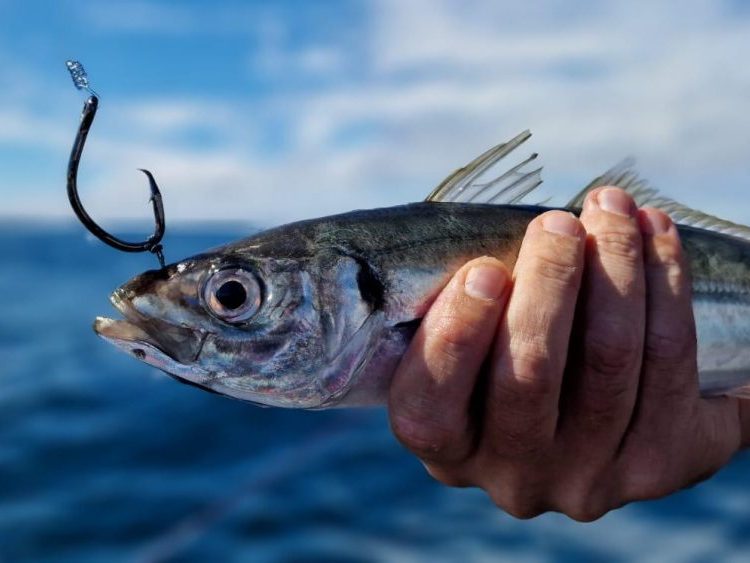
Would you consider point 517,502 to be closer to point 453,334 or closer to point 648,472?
point 648,472

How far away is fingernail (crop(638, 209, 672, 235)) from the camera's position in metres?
3.59

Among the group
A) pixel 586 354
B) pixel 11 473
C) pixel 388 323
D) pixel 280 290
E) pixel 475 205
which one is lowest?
pixel 11 473

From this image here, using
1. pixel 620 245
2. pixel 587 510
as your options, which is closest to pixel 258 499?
pixel 587 510

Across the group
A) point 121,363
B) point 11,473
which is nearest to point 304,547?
point 11,473

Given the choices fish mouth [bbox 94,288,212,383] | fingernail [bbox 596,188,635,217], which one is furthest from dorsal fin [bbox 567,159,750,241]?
fish mouth [bbox 94,288,212,383]

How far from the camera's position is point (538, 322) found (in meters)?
3.32

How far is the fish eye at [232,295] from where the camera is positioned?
10.3 ft

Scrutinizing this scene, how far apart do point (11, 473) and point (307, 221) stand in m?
11.6

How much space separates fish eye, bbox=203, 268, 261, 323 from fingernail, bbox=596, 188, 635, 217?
1.65m

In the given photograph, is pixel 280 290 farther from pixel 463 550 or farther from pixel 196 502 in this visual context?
pixel 196 502

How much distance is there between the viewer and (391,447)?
556 inches

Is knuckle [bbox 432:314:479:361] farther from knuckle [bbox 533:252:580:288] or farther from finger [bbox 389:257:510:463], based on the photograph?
knuckle [bbox 533:252:580:288]

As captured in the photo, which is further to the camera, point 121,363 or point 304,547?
point 121,363

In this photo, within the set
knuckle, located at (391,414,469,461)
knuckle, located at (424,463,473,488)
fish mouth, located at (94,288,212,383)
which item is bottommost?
knuckle, located at (424,463,473,488)
